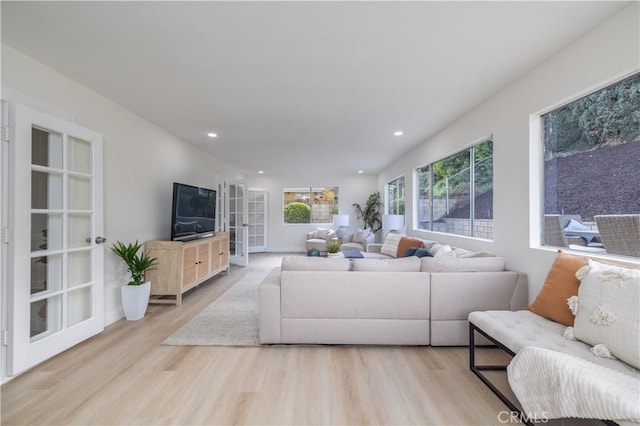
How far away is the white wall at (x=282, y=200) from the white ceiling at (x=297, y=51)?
5313 millimetres

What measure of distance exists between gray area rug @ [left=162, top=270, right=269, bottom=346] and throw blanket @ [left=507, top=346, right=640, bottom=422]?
203 cm

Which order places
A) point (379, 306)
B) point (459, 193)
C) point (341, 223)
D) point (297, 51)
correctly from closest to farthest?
point (297, 51), point (379, 306), point (459, 193), point (341, 223)

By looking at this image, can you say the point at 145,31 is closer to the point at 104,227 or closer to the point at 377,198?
the point at 104,227

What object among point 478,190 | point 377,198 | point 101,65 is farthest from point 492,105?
point 377,198

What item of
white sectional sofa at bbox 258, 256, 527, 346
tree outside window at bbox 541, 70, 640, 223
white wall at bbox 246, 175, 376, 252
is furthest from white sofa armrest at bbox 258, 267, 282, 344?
white wall at bbox 246, 175, 376, 252

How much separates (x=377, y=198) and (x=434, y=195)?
3639 millimetres

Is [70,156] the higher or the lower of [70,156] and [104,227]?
the higher

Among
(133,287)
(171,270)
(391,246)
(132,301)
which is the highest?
(391,246)

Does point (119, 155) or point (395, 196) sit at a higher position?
point (119, 155)

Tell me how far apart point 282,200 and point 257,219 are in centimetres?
A: 98

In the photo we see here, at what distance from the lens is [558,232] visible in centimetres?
248

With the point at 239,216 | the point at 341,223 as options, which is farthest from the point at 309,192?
the point at 239,216

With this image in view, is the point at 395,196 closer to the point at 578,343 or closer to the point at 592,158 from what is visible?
→ the point at 592,158

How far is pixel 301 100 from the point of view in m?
3.09
